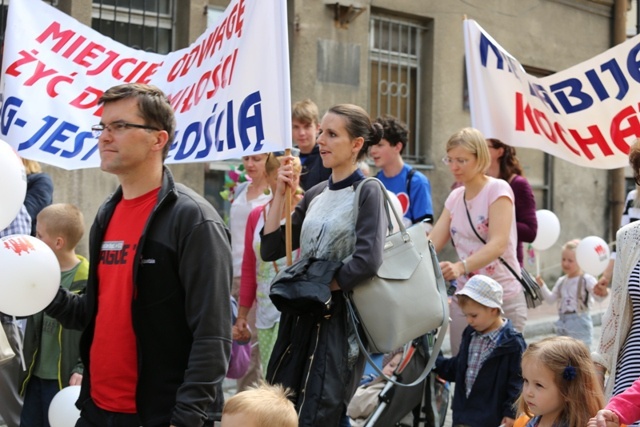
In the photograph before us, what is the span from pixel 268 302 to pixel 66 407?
1.62m

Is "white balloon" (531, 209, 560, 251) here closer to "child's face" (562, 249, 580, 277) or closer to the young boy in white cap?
"child's face" (562, 249, 580, 277)

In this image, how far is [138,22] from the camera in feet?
36.2

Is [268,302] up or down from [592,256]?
down

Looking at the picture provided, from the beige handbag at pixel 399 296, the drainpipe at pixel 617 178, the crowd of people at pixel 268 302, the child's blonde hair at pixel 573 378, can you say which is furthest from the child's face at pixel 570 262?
the drainpipe at pixel 617 178

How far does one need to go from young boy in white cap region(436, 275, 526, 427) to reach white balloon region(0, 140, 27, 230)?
2.53 meters

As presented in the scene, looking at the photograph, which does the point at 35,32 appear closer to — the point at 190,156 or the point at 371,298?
the point at 190,156

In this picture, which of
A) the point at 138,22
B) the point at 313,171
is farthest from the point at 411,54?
the point at 313,171

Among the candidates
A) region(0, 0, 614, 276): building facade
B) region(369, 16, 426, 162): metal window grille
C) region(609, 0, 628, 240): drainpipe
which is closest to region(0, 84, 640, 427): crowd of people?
region(0, 0, 614, 276): building facade

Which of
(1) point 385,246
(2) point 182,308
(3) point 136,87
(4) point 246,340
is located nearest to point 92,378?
(2) point 182,308

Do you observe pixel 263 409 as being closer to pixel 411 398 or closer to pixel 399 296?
pixel 399 296

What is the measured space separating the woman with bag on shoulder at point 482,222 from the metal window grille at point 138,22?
19.1 feet

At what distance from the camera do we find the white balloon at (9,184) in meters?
4.31

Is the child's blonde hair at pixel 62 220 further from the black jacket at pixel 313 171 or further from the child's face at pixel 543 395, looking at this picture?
the child's face at pixel 543 395

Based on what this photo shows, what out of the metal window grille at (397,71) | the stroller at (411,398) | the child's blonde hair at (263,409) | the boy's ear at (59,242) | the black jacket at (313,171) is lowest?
the stroller at (411,398)
